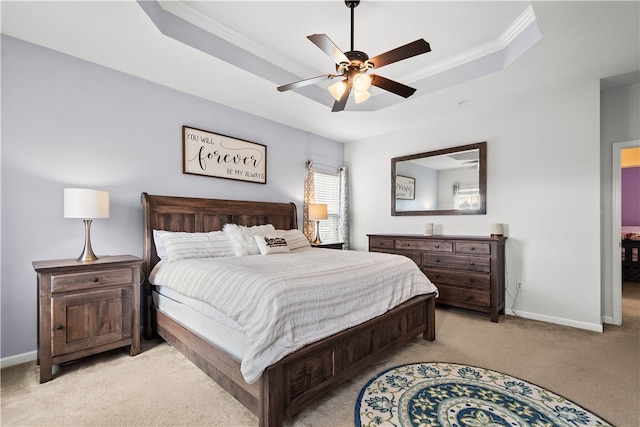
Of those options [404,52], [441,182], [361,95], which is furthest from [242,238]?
[441,182]

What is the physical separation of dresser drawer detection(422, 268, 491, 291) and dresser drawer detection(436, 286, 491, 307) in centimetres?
6

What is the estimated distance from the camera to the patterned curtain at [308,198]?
498 cm

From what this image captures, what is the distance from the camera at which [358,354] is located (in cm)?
220

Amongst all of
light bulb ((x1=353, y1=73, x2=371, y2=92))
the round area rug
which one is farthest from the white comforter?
light bulb ((x1=353, y1=73, x2=371, y2=92))

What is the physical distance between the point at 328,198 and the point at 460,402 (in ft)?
13.2

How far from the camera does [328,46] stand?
6.95 feet

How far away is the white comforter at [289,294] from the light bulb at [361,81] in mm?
1473

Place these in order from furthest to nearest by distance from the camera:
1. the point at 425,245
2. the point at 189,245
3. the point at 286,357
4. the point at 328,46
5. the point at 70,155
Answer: the point at 425,245 < the point at 189,245 < the point at 70,155 < the point at 328,46 < the point at 286,357

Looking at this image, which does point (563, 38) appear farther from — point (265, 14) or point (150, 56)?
point (150, 56)

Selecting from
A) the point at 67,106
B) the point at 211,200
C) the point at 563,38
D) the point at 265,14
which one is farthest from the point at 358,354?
the point at 67,106

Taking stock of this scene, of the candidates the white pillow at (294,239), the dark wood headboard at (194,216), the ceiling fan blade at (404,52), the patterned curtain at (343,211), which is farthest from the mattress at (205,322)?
the patterned curtain at (343,211)

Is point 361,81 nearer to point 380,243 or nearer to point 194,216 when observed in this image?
point 194,216

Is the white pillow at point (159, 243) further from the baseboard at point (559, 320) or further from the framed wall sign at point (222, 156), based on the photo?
the baseboard at point (559, 320)

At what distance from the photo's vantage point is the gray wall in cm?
251
